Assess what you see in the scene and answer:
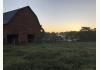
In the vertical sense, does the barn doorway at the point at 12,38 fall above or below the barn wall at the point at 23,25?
below

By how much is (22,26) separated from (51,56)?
0.36m

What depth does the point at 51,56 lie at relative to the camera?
205 centimetres

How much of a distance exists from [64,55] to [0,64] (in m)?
0.55

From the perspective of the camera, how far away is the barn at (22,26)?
81.5 inches

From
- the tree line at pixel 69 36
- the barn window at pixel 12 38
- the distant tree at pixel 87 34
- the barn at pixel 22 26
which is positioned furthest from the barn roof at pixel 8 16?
the distant tree at pixel 87 34

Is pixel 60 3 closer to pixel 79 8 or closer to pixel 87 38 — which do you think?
pixel 79 8

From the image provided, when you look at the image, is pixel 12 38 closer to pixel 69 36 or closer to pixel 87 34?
pixel 69 36

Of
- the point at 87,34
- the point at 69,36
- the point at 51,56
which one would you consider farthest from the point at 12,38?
the point at 87,34

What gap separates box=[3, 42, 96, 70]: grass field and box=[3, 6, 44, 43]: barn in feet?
0.23

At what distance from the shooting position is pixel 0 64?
6.66 feet

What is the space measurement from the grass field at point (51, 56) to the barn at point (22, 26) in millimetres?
71

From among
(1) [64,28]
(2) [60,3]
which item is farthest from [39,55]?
(2) [60,3]

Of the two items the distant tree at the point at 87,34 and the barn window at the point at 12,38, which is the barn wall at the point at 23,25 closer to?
the barn window at the point at 12,38
